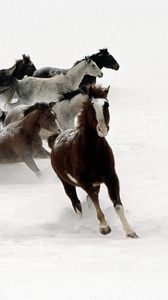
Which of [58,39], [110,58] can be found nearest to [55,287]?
[110,58]

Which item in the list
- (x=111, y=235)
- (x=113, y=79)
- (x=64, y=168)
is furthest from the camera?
(x=113, y=79)

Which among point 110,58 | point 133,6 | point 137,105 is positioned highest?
point 110,58

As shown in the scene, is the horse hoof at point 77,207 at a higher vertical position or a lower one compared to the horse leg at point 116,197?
lower

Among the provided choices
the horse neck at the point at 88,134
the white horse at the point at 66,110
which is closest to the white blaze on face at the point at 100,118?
the horse neck at the point at 88,134

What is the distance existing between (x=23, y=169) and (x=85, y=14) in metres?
42.0

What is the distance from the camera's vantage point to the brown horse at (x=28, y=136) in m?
10.4

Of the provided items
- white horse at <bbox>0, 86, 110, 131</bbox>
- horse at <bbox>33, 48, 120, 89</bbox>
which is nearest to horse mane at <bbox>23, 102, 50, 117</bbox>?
white horse at <bbox>0, 86, 110, 131</bbox>

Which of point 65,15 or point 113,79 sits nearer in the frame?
point 113,79

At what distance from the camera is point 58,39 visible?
42219 millimetres

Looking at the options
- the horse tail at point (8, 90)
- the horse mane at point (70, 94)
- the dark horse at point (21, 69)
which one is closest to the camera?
the horse mane at point (70, 94)

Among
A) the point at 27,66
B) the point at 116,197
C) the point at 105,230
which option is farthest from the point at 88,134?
the point at 27,66

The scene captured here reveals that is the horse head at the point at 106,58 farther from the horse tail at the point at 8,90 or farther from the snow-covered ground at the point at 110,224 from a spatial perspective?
the horse tail at the point at 8,90

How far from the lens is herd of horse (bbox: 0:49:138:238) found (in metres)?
6.76

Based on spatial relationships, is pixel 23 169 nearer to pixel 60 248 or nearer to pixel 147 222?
pixel 147 222
